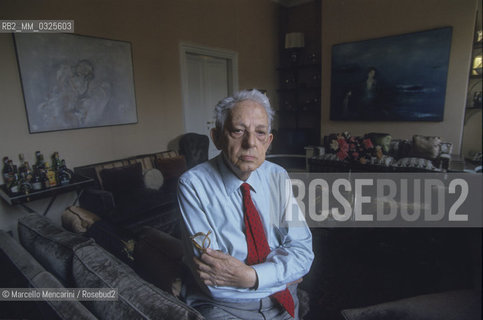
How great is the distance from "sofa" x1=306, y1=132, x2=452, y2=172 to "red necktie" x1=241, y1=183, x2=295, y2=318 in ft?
9.02

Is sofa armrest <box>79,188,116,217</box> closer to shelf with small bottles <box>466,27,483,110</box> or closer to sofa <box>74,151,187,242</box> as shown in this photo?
sofa <box>74,151,187,242</box>

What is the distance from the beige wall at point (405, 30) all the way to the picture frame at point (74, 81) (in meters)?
3.89

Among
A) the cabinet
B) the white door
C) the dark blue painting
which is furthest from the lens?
the cabinet

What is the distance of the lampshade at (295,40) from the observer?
5.64 metres

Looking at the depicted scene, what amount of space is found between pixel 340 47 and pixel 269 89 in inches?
66.4

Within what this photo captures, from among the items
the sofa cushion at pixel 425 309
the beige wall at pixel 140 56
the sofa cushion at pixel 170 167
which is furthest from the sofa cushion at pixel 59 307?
the sofa cushion at pixel 170 167

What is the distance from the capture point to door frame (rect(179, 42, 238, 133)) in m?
4.18

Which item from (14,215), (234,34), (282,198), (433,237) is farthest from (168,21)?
(433,237)

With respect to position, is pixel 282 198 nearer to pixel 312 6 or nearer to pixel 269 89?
pixel 269 89

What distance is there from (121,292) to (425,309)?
102cm

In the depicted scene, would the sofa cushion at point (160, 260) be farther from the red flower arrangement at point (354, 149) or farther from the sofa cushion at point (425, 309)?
the red flower arrangement at point (354, 149)

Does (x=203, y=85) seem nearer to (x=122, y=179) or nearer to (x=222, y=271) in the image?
(x=122, y=179)

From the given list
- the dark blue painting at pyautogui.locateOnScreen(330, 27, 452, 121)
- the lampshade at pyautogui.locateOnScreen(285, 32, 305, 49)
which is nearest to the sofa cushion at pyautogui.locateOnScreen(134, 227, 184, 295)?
the dark blue painting at pyautogui.locateOnScreen(330, 27, 452, 121)

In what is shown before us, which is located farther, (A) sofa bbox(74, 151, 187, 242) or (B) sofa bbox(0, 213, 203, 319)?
(A) sofa bbox(74, 151, 187, 242)
